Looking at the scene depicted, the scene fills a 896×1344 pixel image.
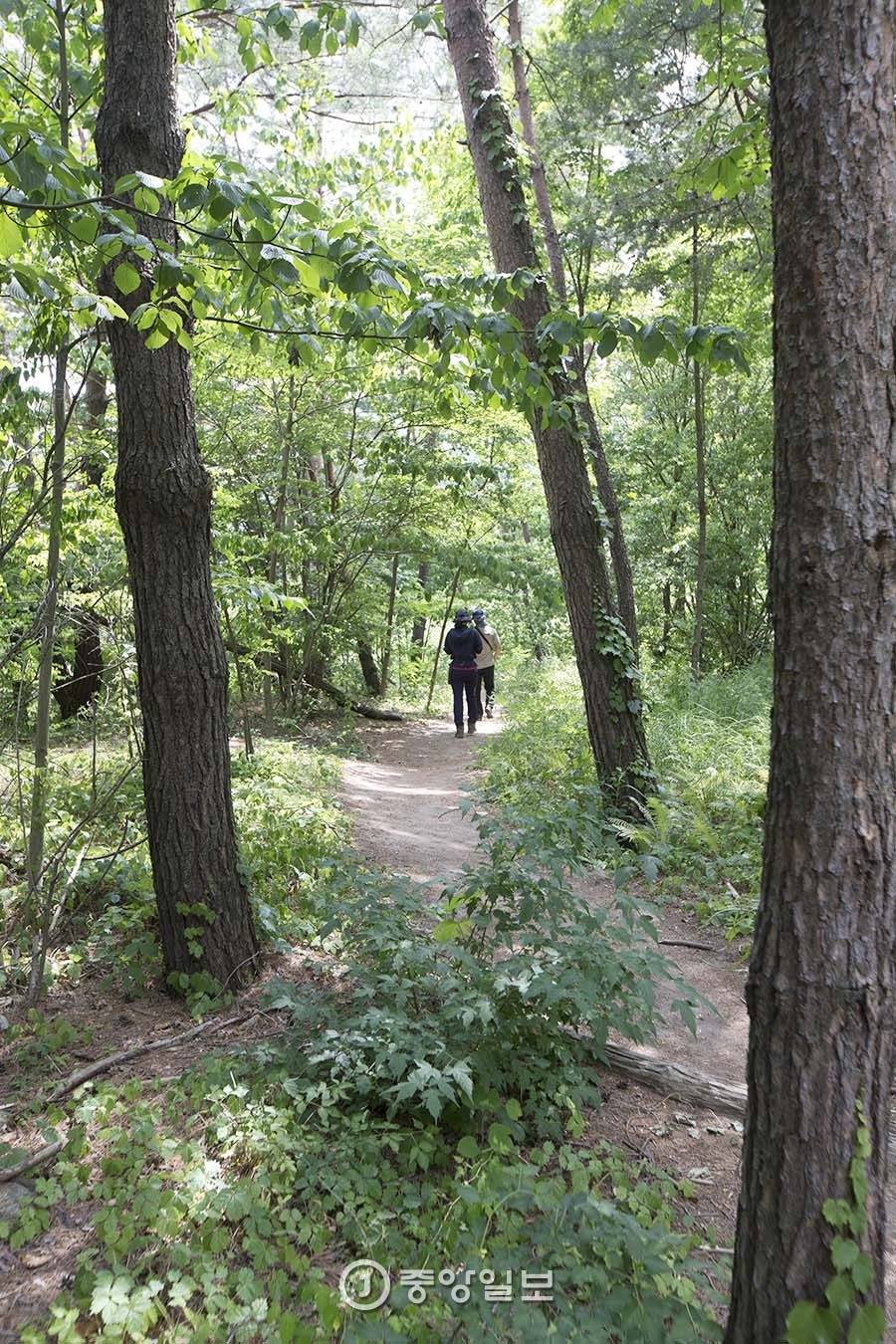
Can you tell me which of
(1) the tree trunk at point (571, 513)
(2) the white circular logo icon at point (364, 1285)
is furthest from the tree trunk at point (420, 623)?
(2) the white circular logo icon at point (364, 1285)

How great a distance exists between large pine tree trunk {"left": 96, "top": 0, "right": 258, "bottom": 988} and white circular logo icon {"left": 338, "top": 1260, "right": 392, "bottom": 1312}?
2.00 m

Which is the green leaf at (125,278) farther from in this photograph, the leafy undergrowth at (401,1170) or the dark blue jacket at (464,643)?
the dark blue jacket at (464,643)

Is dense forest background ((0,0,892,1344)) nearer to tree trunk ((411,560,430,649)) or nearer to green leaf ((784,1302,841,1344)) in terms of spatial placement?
green leaf ((784,1302,841,1344))

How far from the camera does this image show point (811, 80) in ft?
6.62

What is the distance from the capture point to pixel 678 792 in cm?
739

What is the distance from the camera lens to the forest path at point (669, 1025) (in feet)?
10.3

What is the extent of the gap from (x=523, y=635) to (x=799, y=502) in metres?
25.0

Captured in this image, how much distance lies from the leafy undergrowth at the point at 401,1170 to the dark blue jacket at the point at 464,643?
8.95 m

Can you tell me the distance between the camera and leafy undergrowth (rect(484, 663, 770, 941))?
5.50 m

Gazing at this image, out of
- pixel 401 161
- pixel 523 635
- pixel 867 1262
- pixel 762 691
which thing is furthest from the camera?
pixel 523 635

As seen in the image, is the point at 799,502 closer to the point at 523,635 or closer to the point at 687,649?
the point at 687,649

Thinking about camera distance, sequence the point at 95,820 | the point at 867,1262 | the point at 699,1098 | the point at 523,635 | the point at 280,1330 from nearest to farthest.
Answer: the point at 867,1262
the point at 280,1330
the point at 699,1098
the point at 95,820
the point at 523,635

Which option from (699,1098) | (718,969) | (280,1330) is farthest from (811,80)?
(718,969)

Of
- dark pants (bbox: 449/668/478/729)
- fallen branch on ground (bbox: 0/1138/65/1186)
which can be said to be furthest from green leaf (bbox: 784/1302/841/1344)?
dark pants (bbox: 449/668/478/729)
